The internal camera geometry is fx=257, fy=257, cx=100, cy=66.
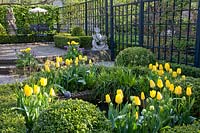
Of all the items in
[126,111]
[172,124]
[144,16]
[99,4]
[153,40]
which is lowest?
[172,124]

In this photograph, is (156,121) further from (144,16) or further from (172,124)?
(144,16)

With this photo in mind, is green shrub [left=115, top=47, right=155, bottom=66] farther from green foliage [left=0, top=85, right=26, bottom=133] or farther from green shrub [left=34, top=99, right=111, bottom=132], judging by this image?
green shrub [left=34, top=99, right=111, bottom=132]

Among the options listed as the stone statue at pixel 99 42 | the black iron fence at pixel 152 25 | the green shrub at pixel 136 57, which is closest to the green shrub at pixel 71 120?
the green shrub at pixel 136 57

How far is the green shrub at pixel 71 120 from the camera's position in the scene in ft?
6.09

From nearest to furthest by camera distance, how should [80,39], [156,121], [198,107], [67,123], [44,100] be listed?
1. [67,123]
2. [156,121]
3. [44,100]
4. [198,107]
5. [80,39]

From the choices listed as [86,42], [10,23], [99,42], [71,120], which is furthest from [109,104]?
[10,23]

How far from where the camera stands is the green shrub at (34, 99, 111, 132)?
186 centimetres

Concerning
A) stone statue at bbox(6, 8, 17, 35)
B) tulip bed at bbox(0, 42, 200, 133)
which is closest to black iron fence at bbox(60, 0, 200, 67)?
tulip bed at bbox(0, 42, 200, 133)

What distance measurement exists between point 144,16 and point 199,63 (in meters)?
2.59

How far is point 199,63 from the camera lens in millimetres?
5812

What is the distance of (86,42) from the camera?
10.4m

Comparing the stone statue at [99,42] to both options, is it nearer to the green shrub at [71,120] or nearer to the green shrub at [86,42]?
the green shrub at [86,42]

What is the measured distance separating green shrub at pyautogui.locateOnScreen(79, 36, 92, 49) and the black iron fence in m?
0.62

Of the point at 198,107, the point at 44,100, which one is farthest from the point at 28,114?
the point at 198,107
